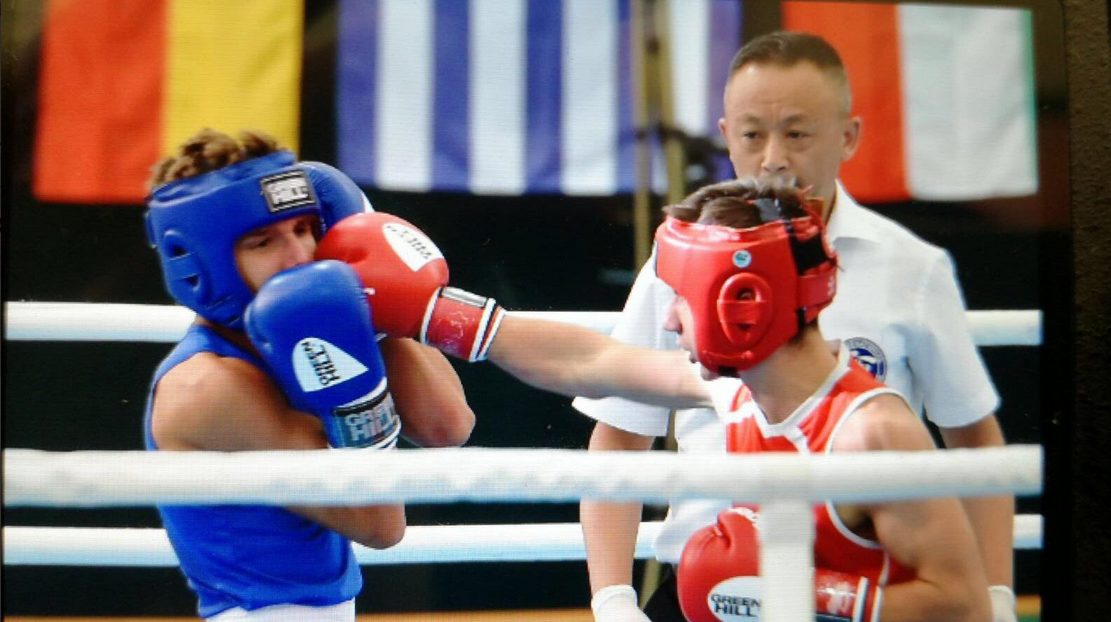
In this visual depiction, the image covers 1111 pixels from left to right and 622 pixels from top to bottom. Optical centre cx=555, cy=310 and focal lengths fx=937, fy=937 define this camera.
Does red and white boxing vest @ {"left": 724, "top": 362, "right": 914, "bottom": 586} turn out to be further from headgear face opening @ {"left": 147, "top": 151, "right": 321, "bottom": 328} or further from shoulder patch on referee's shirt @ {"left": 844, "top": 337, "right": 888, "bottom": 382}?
headgear face opening @ {"left": 147, "top": 151, "right": 321, "bottom": 328}

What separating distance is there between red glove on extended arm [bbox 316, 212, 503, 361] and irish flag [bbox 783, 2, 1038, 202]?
1.99 ft

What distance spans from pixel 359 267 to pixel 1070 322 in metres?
1.07

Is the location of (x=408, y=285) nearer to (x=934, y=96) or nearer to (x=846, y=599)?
(x=846, y=599)

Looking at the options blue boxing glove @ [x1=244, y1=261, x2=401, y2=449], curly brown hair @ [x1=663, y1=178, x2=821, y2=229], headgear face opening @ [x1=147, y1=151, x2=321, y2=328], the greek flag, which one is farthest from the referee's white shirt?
headgear face opening @ [x1=147, y1=151, x2=321, y2=328]

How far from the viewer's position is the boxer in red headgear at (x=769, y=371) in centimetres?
118

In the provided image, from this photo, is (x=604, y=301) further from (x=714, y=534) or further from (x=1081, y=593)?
(x=1081, y=593)

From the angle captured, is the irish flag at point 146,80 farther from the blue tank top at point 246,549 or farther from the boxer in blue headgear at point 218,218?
the blue tank top at point 246,549

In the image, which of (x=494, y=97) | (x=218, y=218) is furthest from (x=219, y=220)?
(x=494, y=97)

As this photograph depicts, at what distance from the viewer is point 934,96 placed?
4.70 ft

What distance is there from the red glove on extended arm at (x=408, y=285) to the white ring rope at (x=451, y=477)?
0.34 meters

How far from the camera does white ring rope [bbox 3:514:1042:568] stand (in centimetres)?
131

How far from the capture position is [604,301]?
1.36 metres

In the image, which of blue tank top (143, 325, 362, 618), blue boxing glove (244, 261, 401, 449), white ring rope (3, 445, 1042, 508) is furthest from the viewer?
blue tank top (143, 325, 362, 618)

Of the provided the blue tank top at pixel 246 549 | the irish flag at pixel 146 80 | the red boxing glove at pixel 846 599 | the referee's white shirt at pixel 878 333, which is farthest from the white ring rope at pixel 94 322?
the red boxing glove at pixel 846 599
